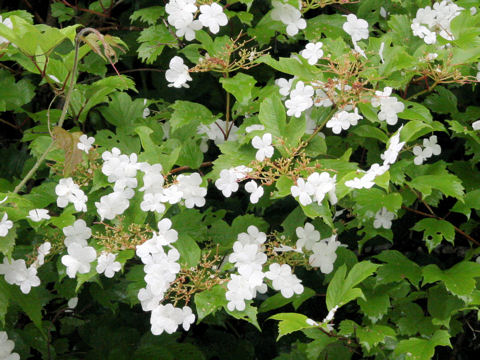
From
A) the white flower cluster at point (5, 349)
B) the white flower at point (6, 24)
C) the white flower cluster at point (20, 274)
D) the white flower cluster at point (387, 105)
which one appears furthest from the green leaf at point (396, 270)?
A: the white flower at point (6, 24)

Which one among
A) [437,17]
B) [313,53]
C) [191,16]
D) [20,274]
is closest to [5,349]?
[20,274]

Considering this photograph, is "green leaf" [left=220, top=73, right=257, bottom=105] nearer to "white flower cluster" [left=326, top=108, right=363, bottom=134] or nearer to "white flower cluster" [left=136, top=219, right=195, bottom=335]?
"white flower cluster" [left=326, top=108, right=363, bottom=134]

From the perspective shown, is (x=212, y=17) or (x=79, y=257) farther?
(x=212, y=17)

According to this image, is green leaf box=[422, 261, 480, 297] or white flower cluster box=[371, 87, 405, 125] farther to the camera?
green leaf box=[422, 261, 480, 297]

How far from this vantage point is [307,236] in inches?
67.2

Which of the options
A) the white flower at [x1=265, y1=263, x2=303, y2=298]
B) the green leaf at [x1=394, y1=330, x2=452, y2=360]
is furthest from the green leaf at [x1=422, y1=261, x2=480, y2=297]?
the white flower at [x1=265, y1=263, x2=303, y2=298]

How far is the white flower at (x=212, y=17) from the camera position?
1695 millimetres

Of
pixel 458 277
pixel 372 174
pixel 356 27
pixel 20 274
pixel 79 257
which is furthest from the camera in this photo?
pixel 356 27

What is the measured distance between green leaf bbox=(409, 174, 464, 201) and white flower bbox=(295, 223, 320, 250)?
0.30 metres

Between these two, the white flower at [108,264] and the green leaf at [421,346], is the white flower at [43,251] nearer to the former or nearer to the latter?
the white flower at [108,264]

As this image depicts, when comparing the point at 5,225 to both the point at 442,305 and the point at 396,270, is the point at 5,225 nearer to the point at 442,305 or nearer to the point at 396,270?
the point at 396,270

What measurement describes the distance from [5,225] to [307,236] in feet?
2.59

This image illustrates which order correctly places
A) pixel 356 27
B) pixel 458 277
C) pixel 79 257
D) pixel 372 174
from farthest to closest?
pixel 356 27 → pixel 458 277 → pixel 79 257 → pixel 372 174

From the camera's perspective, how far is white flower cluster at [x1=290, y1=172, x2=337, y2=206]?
143 centimetres
